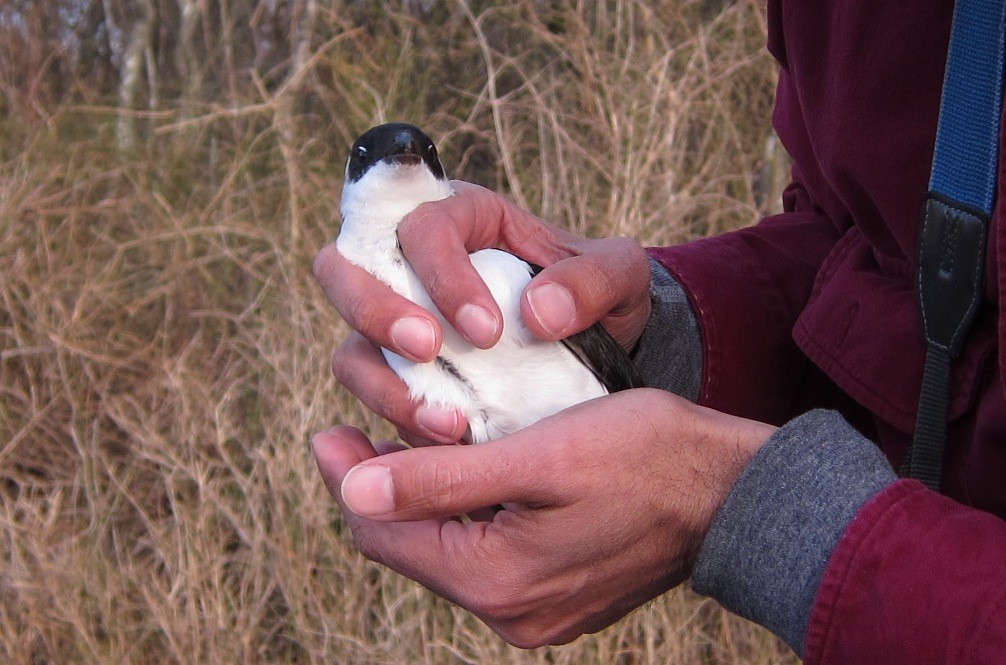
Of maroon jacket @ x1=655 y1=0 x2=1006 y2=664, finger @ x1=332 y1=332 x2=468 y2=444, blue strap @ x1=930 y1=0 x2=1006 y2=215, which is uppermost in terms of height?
blue strap @ x1=930 y1=0 x2=1006 y2=215

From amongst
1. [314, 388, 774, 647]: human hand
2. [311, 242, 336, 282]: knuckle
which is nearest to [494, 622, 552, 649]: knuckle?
[314, 388, 774, 647]: human hand

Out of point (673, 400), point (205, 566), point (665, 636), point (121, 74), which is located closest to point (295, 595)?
point (205, 566)

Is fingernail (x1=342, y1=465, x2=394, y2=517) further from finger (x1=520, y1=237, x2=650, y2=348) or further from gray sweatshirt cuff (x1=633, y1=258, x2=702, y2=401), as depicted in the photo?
gray sweatshirt cuff (x1=633, y1=258, x2=702, y2=401)

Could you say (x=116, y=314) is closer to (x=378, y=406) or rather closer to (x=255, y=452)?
(x=255, y=452)

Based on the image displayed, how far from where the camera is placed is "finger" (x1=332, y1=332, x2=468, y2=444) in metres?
1.76

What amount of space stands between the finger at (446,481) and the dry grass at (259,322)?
6.44 feet

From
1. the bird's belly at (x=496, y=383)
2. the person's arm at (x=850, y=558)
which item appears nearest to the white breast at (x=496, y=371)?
the bird's belly at (x=496, y=383)

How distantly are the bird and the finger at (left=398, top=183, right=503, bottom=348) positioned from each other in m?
0.06

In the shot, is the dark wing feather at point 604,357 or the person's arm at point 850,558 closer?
the person's arm at point 850,558

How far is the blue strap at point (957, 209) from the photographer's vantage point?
120 cm

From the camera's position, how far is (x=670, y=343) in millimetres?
1995

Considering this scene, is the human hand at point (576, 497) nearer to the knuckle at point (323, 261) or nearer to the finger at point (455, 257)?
the finger at point (455, 257)

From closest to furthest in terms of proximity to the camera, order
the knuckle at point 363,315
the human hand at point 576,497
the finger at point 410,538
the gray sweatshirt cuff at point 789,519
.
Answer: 1. the gray sweatshirt cuff at point 789,519
2. the human hand at point 576,497
3. the finger at point 410,538
4. the knuckle at point 363,315

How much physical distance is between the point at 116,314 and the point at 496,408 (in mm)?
3676
